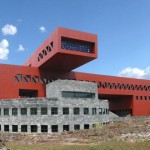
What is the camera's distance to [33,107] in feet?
200

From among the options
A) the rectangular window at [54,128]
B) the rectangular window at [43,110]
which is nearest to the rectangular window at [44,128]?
the rectangular window at [54,128]

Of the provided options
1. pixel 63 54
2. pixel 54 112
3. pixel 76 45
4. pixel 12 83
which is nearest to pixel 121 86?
pixel 76 45

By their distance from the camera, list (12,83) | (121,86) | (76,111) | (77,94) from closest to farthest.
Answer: (76,111) < (77,94) < (12,83) < (121,86)

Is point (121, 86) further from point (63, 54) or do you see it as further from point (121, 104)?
point (63, 54)

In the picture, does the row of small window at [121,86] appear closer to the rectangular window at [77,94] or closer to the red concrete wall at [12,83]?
the red concrete wall at [12,83]

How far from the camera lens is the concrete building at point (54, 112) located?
60.1 m

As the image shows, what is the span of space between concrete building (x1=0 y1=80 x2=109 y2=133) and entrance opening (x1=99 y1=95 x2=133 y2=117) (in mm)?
37335

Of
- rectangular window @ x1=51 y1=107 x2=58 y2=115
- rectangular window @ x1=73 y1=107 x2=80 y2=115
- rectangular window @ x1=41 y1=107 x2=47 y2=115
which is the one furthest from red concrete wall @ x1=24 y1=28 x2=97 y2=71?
rectangular window @ x1=41 y1=107 x2=47 y2=115

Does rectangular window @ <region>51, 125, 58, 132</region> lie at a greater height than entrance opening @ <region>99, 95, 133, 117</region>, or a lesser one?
lesser

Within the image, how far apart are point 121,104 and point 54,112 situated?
50.7 m

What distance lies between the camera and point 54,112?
60750 mm

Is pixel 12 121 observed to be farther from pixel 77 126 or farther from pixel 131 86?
pixel 131 86

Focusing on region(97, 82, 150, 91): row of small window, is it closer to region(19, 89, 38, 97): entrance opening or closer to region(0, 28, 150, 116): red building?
region(0, 28, 150, 116): red building

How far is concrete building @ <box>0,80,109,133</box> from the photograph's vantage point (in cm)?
6006
